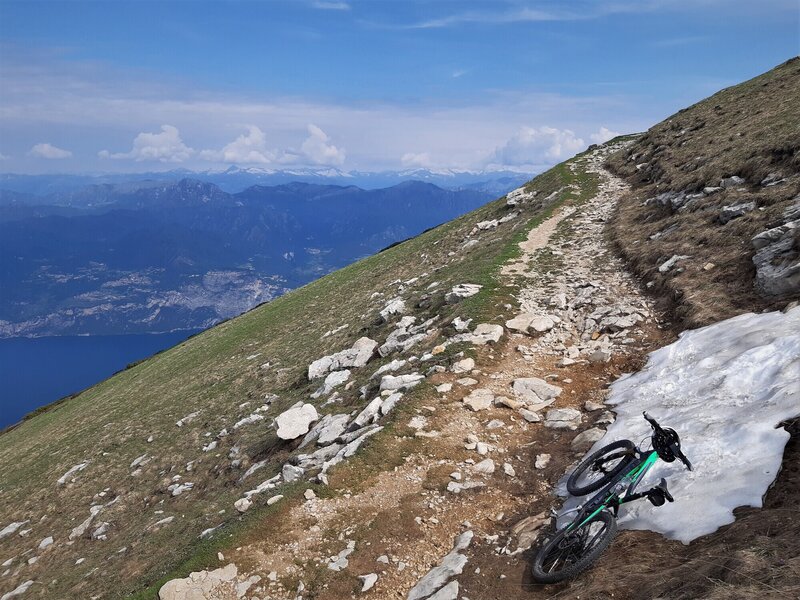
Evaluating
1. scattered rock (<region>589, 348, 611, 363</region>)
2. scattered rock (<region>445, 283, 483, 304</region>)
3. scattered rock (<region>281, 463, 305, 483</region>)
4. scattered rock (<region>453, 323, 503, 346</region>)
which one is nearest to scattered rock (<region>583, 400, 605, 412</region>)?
scattered rock (<region>589, 348, 611, 363</region>)

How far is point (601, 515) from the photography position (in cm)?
768

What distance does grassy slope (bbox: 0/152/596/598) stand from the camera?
A: 44.4 feet

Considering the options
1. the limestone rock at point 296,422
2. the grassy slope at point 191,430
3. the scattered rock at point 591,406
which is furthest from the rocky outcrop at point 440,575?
the limestone rock at point 296,422

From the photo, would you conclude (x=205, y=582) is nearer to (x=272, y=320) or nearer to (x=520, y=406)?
(x=520, y=406)

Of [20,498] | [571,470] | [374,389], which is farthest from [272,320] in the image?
[571,470]

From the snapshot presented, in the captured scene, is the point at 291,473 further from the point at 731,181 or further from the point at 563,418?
the point at 731,181

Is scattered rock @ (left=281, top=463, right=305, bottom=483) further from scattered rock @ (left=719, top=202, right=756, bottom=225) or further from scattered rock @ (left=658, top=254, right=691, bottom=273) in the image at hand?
scattered rock @ (left=719, top=202, right=756, bottom=225)

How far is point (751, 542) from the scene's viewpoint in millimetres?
6039

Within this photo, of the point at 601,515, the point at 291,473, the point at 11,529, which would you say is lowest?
the point at 11,529

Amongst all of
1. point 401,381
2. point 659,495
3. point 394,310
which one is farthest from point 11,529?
point 659,495

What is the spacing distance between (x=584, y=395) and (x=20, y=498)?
1087 inches

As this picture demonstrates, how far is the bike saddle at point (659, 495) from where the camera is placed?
24.5 ft

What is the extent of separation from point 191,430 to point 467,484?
→ 666 inches

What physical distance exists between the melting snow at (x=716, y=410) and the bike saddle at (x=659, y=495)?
308 mm
